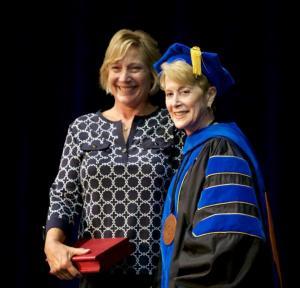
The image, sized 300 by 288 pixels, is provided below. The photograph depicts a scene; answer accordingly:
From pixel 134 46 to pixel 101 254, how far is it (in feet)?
2.89

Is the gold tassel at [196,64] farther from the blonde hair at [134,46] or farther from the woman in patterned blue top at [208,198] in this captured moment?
the blonde hair at [134,46]

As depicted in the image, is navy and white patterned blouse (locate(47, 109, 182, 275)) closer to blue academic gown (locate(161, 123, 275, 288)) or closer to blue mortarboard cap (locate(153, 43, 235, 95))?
blue academic gown (locate(161, 123, 275, 288))

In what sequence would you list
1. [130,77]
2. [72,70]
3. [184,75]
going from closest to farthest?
1. [184,75]
2. [130,77]
3. [72,70]

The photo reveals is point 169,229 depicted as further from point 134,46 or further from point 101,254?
point 134,46

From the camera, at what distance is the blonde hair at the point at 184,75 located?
8.36 ft

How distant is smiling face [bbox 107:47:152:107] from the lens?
2.89 metres

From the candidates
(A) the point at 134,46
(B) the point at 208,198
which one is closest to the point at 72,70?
(A) the point at 134,46

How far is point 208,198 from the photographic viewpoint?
236cm

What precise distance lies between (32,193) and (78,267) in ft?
3.63

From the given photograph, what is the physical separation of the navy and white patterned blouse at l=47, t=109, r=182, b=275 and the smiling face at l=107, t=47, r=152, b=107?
0.32 ft

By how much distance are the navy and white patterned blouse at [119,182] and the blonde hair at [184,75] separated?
1.22ft

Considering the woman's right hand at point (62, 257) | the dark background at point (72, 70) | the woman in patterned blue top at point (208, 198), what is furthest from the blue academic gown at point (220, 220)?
the dark background at point (72, 70)


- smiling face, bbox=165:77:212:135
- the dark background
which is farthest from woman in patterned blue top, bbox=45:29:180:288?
the dark background

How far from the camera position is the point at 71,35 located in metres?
3.62
